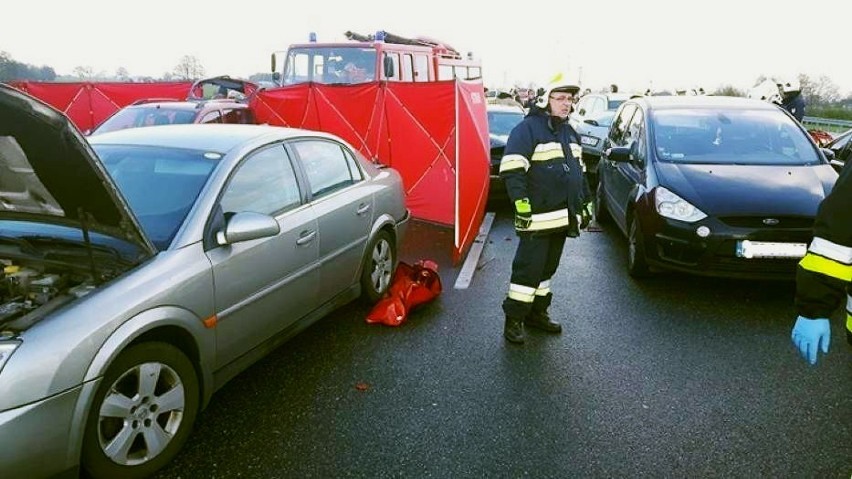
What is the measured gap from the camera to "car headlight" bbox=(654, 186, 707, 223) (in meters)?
4.86

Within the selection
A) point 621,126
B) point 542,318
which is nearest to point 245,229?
point 542,318

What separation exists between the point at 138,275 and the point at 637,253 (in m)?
4.25

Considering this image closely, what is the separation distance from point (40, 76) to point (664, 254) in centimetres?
1491

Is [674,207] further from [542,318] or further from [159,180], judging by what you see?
[159,180]

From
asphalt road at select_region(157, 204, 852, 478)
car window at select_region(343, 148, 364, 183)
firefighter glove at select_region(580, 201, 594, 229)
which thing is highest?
car window at select_region(343, 148, 364, 183)

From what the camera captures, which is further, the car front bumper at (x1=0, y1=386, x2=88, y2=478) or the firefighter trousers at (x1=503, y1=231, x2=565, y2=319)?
the firefighter trousers at (x1=503, y1=231, x2=565, y2=319)

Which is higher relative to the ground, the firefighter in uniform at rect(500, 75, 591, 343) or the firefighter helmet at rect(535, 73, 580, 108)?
the firefighter helmet at rect(535, 73, 580, 108)

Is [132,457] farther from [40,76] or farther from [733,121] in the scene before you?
[40,76]

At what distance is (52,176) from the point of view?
2.48 m

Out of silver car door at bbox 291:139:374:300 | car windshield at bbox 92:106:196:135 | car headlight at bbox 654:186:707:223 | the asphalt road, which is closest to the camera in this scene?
the asphalt road

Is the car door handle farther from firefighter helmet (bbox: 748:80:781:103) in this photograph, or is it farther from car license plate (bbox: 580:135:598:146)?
firefighter helmet (bbox: 748:80:781:103)

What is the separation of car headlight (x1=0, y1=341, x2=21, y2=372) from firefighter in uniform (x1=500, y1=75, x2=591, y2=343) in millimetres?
2810

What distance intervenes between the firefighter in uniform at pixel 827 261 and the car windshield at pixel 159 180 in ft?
8.76

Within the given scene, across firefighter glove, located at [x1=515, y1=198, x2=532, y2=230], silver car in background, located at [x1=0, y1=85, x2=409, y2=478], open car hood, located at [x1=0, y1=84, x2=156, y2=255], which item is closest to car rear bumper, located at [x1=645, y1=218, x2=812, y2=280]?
firefighter glove, located at [x1=515, y1=198, x2=532, y2=230]
